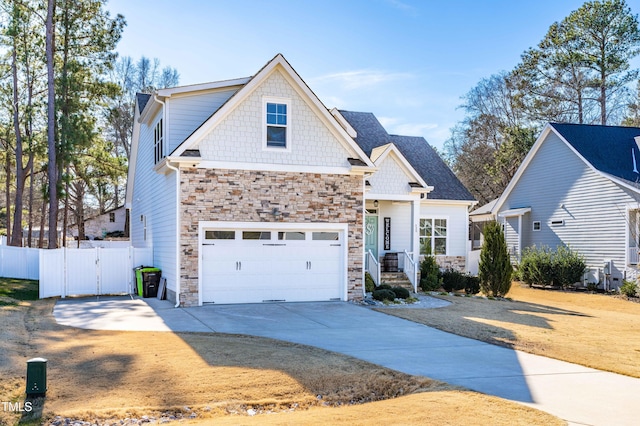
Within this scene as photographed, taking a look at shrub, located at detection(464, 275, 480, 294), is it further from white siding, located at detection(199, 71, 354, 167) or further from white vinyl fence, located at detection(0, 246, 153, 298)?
white vinyl fence, located at detection(0, 246, 153, 298)

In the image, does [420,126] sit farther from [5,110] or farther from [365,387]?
[365,387]

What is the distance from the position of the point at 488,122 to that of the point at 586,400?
3979cm

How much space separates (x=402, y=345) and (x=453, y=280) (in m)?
12.5

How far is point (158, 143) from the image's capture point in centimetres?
1859

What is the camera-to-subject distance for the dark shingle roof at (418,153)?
25.0m

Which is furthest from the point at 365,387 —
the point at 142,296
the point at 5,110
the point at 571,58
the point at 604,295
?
the point at 571,58

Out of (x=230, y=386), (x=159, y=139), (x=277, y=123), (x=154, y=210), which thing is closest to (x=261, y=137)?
(x=277, y=123)

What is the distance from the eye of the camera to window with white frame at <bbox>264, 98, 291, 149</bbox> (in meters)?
16.6

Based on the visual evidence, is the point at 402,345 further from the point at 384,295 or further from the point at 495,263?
the point at 495,263

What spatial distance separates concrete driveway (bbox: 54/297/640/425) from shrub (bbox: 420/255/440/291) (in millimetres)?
6163

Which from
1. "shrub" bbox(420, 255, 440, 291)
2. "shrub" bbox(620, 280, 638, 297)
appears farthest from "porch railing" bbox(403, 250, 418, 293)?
"shrub" bbox(620, 280, 638, 297)

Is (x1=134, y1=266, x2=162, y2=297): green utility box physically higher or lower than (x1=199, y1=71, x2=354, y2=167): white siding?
lower

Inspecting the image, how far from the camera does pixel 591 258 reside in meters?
24.3

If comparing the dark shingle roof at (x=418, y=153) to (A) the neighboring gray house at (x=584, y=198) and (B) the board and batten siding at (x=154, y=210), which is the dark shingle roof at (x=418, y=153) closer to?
(A) the neighboring gray house at (x=584, y=198)
